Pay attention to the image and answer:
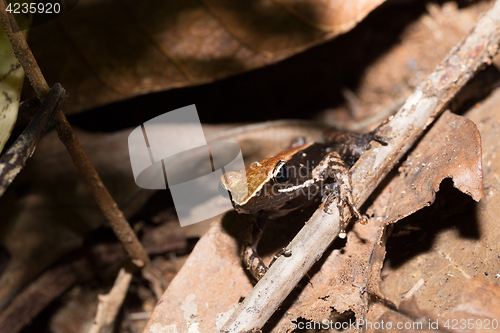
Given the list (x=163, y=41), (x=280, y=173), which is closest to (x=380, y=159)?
(x=280, y=173)

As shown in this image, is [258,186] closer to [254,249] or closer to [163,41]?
[254,249]

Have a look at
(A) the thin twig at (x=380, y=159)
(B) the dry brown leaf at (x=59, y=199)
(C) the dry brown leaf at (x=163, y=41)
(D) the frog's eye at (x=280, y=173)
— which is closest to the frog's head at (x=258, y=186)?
(D) the frog's eye at (x=280, y=173)

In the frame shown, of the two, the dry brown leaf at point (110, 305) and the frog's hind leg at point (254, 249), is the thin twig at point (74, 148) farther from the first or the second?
the frog's hind leg at point (254, 249)

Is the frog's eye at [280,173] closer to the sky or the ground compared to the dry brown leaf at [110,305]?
A: closer to the sky

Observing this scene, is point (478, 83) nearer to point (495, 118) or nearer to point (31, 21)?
point (495, 118)

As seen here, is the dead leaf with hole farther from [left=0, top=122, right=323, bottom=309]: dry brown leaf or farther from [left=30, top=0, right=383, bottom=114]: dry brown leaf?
[left=30, top=0, right=383, bottom=114]: dry brown leaf

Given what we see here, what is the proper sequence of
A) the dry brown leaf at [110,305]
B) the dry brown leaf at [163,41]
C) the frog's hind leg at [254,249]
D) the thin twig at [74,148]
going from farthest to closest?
the dry brown leaf at [110,305]
the dry brown leaf at [163,41]
the frog's hind leg at [254,249]
the thin twig at [74,148]
